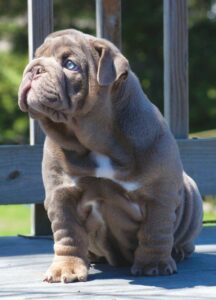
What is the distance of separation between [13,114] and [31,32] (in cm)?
665

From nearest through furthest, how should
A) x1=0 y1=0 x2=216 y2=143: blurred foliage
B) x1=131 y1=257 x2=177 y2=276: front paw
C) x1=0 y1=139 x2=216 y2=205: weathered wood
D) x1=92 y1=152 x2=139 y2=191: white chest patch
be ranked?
1. x1=92 y1=152 x2=139 y2=191: white chest patch
2. x1=131 y1=257 x2=177 y2=276: front paw
3. x1=0 y1=139 x2=216 y2=205: weathered wood
4. x1=0 y1=0 x2=216 y2=143: blurred foliage

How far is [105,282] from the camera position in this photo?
3.96 metres

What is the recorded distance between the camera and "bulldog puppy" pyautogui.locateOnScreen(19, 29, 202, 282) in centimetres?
379

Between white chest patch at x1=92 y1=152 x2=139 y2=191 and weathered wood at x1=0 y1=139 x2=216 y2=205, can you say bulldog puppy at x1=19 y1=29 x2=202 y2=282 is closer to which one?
white chest patch at x1=92 y1=152 x2=139 y2=191

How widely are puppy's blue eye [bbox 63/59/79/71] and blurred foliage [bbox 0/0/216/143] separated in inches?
283

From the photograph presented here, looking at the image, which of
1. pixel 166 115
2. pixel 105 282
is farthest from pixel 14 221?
pixel 105 282

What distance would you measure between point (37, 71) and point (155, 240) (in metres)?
0.83

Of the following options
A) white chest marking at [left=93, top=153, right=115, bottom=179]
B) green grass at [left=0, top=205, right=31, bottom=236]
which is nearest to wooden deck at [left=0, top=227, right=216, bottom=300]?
white chest marking at [left=93, top=153, right=115, bottom=179]

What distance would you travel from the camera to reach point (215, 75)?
11.3 metres

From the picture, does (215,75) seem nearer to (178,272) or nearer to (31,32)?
(31,32)

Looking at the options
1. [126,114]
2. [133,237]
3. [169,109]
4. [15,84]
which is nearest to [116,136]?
[126,114]

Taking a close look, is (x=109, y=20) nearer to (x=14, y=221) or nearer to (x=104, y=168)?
(x=104, y=168)

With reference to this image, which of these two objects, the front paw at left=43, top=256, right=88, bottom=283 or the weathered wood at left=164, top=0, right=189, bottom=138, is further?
the weathered wood at left=164, top=0, right=189, bottom=138

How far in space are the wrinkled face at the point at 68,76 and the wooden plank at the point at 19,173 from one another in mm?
1124
